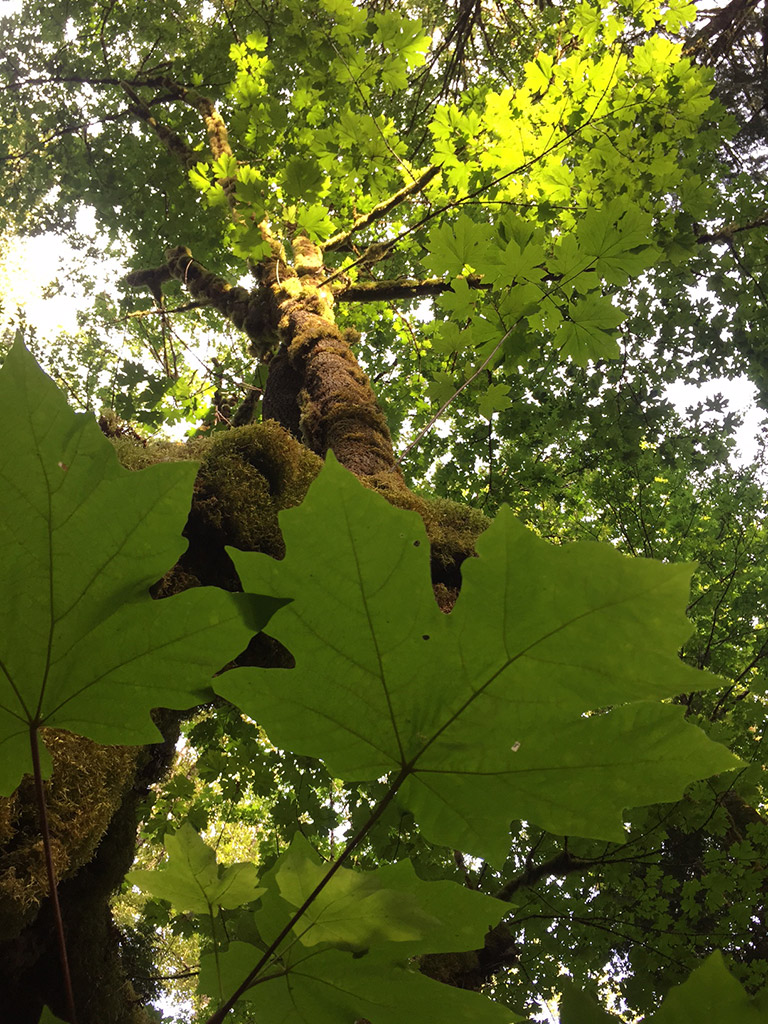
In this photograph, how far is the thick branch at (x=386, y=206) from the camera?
3.46 m

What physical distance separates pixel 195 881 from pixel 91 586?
512 mm

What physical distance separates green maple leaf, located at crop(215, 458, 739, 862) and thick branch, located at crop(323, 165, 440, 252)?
308 cm

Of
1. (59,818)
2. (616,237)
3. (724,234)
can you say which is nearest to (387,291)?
(724,234)

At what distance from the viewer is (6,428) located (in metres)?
0.56

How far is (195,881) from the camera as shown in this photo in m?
0.84

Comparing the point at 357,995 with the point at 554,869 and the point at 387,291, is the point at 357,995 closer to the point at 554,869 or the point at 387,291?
the point at 554,869

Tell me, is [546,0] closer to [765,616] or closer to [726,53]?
[726,53]

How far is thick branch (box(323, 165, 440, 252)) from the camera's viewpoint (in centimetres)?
346

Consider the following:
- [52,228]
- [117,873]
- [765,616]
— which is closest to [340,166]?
[117,873]

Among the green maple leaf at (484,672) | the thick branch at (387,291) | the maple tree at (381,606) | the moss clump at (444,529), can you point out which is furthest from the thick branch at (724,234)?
the green maple leaf at (484,672)

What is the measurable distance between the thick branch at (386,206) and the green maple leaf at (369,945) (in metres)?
3.25

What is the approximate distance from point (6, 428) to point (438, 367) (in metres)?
6.36

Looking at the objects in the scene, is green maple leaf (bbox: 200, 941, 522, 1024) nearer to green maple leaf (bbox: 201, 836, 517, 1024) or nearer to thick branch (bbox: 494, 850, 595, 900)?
green maple leaf (bbox: 201, 836, 517, 1024)

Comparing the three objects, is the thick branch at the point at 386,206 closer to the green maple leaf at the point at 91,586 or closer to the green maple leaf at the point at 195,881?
the green maple leaf at the point at 91,586
